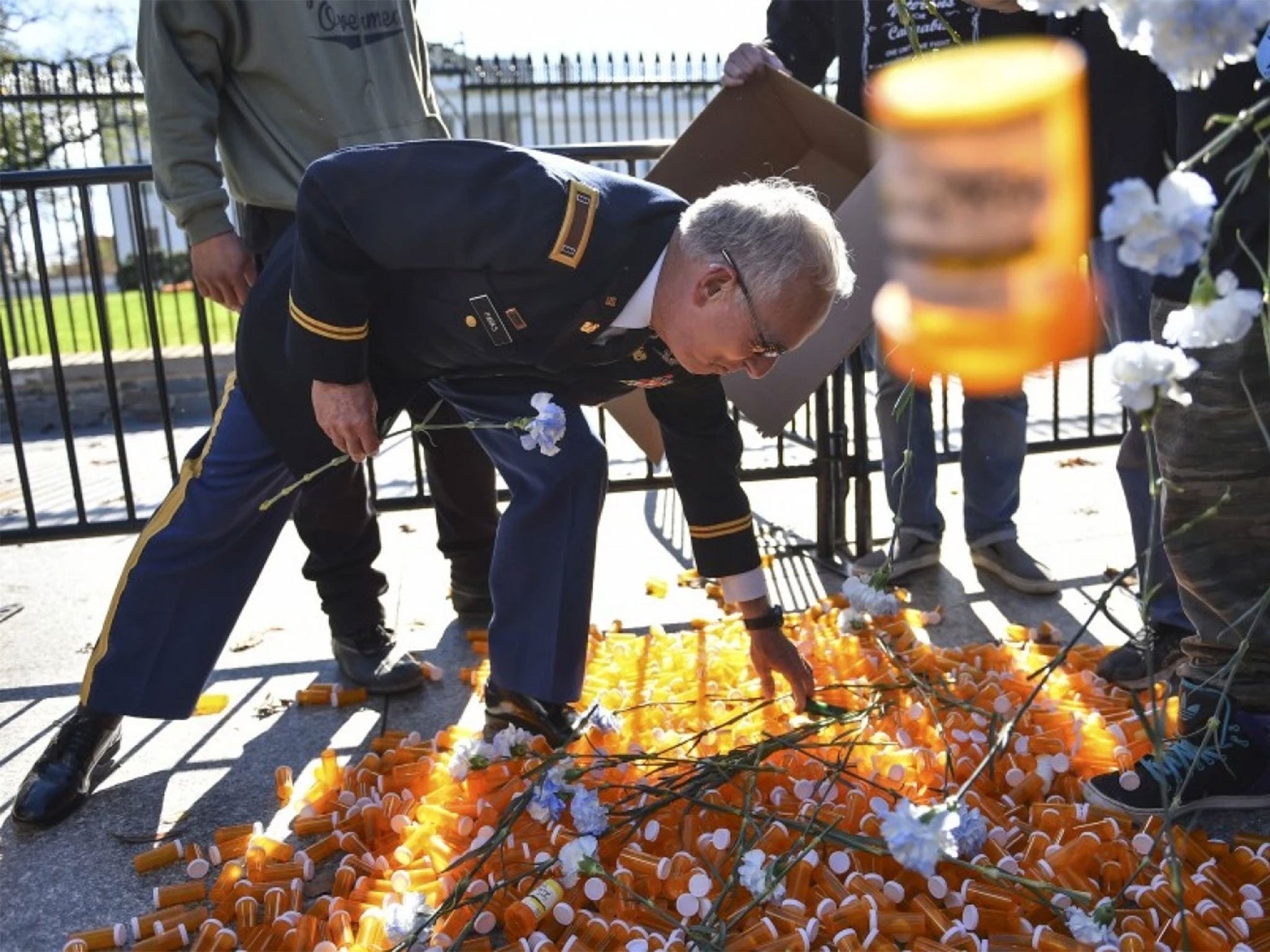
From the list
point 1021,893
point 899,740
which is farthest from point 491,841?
point 899,740

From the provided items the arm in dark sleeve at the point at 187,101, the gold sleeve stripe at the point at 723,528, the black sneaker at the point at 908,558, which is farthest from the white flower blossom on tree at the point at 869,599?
the arm in dark sleeve at the point at 187,101

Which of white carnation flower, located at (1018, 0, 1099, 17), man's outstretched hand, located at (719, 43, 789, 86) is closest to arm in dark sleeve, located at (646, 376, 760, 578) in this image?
man's outstretched hand, located at (719, 43, 789, 86)

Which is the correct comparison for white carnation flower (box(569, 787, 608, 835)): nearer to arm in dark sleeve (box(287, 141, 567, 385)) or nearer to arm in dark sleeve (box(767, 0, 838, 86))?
arm in dark sleeve (box(287, 141, 567, 385))

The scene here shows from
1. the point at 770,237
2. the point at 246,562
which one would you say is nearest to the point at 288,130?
the point at 246,562

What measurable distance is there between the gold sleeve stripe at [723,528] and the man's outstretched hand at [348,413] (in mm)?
736

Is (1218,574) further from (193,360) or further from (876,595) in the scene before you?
(193,360)

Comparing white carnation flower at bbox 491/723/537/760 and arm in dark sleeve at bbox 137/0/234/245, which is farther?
arm in dark sleeve at bbox 137/0/234/245

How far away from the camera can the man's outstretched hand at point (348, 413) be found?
2.56 metres

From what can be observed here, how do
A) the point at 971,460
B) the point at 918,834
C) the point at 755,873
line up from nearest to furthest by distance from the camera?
the point at 918,834, the point at 755,873, the point at 971,460

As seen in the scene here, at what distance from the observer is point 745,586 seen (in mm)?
2736

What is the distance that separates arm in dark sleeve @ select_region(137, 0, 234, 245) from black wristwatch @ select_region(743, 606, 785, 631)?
1.69m

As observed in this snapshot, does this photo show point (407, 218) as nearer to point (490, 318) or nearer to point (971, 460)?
point (490, 318)

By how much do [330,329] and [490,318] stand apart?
32cm

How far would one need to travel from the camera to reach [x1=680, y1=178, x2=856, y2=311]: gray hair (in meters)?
2.20
